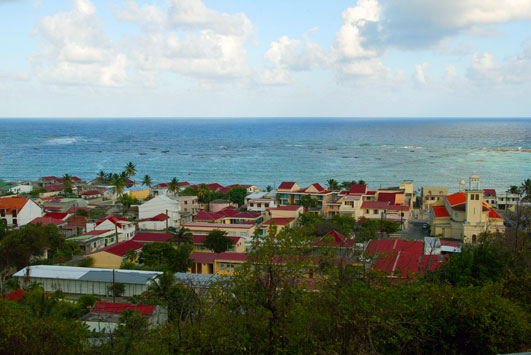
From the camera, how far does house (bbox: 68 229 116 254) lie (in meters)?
29.2

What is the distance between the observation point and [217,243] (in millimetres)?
27562

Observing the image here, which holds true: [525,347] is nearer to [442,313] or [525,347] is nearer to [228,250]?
[442,313]

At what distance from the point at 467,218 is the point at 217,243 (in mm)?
17350

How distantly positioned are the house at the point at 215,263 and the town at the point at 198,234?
0.05 metres

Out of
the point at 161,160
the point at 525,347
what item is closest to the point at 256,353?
the point at 525,347

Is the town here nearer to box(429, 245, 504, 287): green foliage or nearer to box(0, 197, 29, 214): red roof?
box(0, 197, 29, 214): red roof

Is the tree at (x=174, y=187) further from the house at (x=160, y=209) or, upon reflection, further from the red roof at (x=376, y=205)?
the red roof at (x=376, y=205)

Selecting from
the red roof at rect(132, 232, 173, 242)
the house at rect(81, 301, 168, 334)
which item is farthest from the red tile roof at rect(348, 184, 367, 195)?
the house at rect(81, 301, 168, 334)

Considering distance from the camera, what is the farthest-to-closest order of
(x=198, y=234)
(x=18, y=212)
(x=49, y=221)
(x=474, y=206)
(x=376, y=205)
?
(x=376, y=205)
(x=18, y=212)
(x=49, y=221)
(x=474, y=206)
(x=198, y=234)

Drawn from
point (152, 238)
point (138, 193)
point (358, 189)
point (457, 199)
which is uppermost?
point (457, 199)

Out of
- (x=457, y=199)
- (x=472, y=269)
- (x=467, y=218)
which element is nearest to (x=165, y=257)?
(x=472, y=269)

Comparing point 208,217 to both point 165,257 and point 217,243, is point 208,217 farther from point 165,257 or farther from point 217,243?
point 165,257

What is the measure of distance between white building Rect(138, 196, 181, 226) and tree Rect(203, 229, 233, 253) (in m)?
10.6

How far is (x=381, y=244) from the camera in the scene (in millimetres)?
25250
